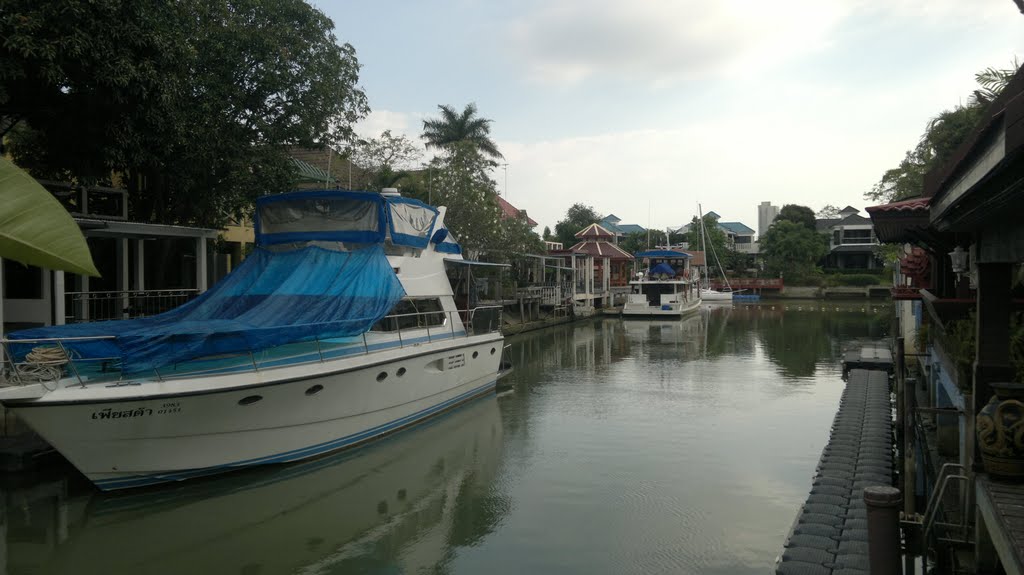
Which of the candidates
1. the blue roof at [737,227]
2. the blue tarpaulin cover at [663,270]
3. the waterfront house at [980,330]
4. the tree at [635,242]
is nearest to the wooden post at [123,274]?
the waterfront house at [980,330]

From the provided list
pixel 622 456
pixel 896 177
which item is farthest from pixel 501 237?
pixel 622 456

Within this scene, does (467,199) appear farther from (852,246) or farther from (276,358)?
(852,246)

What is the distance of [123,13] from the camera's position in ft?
38.3

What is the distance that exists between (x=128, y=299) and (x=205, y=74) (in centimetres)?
508

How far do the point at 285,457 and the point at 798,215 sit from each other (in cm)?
7359

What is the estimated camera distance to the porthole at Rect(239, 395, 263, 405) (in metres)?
9.54

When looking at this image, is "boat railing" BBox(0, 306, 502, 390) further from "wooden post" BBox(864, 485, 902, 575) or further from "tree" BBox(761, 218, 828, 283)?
"tree" BBox(761, 218, 828, 283)

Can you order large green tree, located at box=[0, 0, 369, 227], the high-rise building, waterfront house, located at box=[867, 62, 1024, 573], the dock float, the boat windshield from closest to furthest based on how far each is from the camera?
waterfront house, located at box=[867, 62, 1024, 573]
the dock float
large green tree, located at box=[0, 0, 369, 227]
the boat windshield
the high-rise building

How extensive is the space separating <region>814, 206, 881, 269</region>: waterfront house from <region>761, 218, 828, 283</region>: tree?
13.7 ft

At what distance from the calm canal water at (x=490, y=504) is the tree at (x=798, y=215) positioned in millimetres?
63832

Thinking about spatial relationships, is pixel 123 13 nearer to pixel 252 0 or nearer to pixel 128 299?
pixel 252 0

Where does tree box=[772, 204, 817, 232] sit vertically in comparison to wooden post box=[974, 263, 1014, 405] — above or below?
above

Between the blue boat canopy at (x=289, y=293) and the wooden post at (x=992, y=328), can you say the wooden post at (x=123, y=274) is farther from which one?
the wooden post at (x=992, y=328)

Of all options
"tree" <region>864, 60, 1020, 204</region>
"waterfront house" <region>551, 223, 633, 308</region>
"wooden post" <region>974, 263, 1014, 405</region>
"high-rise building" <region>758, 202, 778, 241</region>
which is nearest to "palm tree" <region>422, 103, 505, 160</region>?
"waterfront house" <region>551, 223, 633, 308</region>
